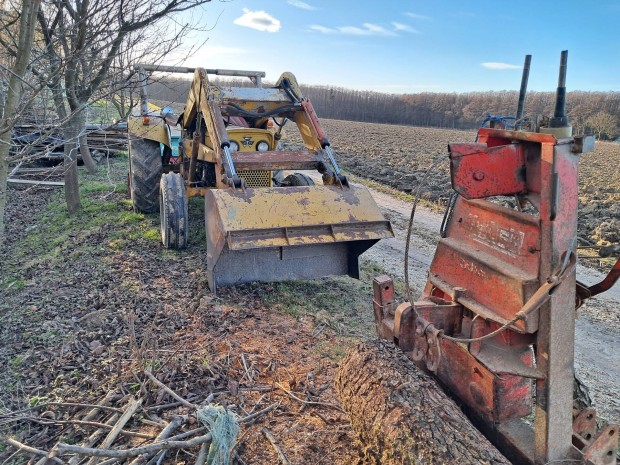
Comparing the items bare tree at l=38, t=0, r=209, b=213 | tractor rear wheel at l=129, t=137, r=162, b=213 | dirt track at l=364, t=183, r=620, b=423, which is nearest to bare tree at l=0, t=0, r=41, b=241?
bare tree at l=38, t=0, r=209, b=213

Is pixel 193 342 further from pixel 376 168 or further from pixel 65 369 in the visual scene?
pixel 376 168

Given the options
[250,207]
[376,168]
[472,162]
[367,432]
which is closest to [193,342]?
[250,207]

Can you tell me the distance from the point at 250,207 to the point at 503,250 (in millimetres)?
2850

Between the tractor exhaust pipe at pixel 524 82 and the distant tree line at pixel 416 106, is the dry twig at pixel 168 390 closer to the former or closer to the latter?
the tractor exhaust pipe at pixel 524 82

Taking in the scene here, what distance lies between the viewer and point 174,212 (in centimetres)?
610

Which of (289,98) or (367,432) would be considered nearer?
(367,432)

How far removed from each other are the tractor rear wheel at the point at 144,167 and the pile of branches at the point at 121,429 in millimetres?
4720

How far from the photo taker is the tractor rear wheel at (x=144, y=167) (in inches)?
293

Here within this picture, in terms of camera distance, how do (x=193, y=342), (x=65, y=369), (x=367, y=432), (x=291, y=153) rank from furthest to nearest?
(x=291, y=153) → (x=193, y=342) → (x=65, y=369) → (x=367, y=432)

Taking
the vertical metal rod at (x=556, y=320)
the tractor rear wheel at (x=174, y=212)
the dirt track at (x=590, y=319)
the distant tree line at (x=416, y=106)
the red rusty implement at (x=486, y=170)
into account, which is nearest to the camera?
the vertical metal rod at (x=556, y=320)

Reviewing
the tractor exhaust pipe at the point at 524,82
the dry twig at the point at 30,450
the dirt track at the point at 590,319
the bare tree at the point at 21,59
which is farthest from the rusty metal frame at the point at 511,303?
the bare tree at the point at 21,59

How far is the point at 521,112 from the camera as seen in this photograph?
8.48 feet

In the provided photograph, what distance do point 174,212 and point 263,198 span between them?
1730mm

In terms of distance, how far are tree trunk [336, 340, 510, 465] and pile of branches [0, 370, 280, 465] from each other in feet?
2.67
